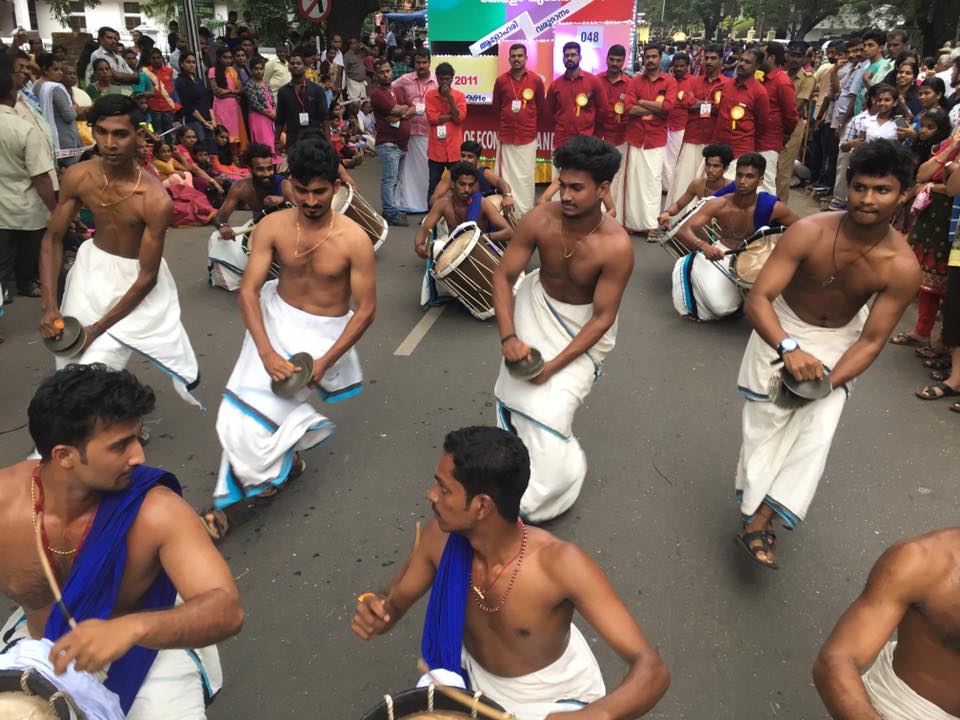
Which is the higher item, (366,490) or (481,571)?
(481,571)

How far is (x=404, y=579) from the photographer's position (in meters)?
2.44

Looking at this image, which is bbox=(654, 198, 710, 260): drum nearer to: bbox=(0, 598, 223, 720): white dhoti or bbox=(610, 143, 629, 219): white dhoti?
bbox=(610, 143, 629, 219): white dhoti

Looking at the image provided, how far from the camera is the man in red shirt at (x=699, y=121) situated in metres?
9.50

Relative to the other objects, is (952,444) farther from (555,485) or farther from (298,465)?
(298,465)

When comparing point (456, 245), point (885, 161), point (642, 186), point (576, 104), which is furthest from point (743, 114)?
point (885, 161)

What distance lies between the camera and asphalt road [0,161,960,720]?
305 cm

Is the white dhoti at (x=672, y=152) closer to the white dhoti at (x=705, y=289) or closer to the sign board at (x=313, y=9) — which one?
the white dhoti at (x=705, y=289)

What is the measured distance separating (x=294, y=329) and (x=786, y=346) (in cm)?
237

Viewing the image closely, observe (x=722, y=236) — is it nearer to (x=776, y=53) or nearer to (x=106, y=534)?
(x=776, y=53)

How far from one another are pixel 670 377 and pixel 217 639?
14.2 ft

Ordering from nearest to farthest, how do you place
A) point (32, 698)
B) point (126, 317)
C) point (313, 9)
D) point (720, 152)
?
1. point (32, 698)
2. point (126, 317)
3. point (720, 152)
4. point (313, 9)

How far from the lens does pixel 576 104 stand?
9492mm

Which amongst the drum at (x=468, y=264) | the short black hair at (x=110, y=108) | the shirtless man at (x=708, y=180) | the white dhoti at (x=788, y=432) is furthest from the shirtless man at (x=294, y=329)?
the shirtless man at (x=708, y=180)

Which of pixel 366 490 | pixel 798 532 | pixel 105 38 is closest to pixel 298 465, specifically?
pixel 366 490
